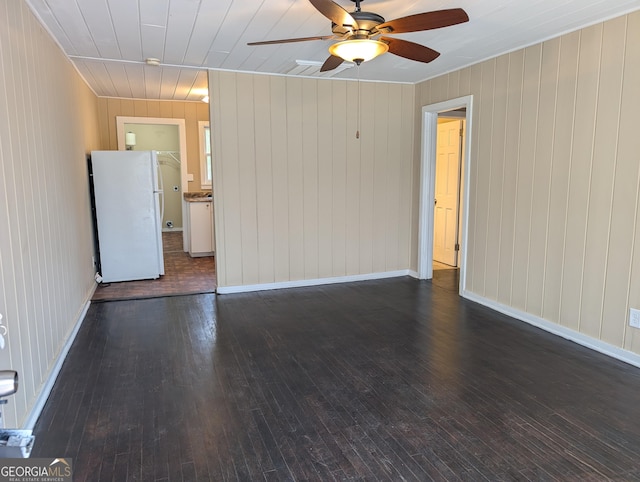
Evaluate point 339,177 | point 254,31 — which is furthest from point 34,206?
point 339,177

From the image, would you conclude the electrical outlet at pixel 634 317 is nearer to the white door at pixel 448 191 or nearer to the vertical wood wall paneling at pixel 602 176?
the vertical wood wall paneling at pixel 602 176

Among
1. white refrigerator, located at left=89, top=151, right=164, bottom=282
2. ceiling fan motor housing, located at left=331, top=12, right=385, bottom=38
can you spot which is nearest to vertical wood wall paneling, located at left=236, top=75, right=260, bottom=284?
white refrigerator, located at left=89, top=151, right=164, bottom=282

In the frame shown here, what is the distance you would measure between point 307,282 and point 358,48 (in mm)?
3140

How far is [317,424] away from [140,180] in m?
4.01

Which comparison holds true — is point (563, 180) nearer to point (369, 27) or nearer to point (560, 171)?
point (560, 171)

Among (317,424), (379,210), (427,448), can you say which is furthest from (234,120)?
(427,448)

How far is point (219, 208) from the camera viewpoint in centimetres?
477

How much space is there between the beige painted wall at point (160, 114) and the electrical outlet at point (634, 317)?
20.9 ft

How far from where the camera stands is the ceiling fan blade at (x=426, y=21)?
2.33 meters

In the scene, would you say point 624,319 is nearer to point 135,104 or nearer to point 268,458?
point 268,458

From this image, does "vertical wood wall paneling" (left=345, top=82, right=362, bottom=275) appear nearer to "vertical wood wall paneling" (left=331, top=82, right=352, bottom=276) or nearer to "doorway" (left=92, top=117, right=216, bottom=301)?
"vertical wood wall paneling" (left=331, top=82, right=352, bottom=276)

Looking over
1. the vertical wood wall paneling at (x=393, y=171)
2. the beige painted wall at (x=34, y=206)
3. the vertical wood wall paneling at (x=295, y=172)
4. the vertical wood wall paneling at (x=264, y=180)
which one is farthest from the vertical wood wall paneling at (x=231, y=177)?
the vertical wood wall paneling at (x=393, y=171)

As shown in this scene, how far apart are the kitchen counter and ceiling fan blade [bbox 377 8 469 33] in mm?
4683

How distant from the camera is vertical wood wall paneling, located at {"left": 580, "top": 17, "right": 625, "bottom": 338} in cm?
310
